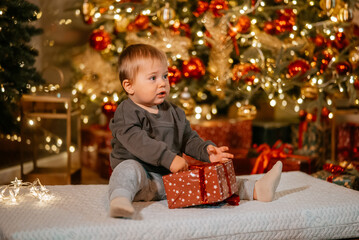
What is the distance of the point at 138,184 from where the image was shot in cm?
141

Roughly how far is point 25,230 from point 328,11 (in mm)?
2043

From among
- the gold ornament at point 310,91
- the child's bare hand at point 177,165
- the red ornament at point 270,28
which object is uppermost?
the red ornament at point 270,28

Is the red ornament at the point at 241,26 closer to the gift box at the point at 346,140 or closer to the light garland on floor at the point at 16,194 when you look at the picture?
the gift box at the point at 346,140

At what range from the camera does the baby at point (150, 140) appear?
1436 millimetres

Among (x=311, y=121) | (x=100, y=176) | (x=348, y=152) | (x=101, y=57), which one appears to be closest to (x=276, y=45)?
(x=311, y=121)

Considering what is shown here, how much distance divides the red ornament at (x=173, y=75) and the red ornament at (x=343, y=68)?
3.00ft

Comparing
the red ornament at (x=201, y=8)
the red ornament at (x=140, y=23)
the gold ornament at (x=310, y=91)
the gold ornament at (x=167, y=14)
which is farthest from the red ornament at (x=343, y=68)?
the red ornament at (x=140, y=23)

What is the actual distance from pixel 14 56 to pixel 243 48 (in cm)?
141

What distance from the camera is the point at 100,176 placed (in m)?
2.93

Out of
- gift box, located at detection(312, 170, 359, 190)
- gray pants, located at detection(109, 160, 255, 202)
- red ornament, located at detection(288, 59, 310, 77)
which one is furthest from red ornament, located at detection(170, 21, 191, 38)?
gray pants, located at detection(109, 160, 255, 202)

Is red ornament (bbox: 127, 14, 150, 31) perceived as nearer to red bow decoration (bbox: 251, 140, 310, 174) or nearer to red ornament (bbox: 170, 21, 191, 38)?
red ornament (bbox: 170, 21, 191, 38)

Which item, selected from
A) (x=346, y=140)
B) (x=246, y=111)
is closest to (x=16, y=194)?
(x=246, y=111)

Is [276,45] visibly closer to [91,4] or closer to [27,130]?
[91,4]

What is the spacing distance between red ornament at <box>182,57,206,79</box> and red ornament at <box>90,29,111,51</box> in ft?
1.72
